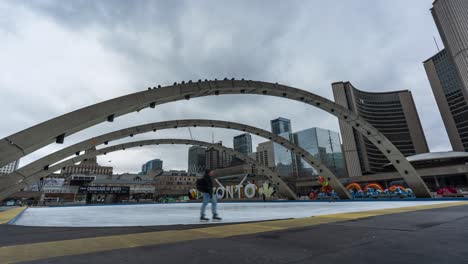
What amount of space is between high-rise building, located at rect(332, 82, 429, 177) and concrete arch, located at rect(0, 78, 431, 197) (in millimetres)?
109235

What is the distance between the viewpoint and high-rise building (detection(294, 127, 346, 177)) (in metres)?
149

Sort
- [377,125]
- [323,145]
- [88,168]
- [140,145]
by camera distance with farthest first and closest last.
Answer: [323,145] → [377,125] → [88,168] → [140,145]

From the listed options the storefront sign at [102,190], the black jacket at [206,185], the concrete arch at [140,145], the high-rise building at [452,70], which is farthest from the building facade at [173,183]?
the high-rise building at [452,70]

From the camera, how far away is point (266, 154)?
6762 inches

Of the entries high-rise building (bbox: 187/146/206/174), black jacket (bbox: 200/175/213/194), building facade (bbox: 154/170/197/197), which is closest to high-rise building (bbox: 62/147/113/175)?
building facade (bbox: 154/170/197/197)

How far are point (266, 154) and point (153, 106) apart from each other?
16352 cm

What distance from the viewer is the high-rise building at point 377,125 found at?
393 ft

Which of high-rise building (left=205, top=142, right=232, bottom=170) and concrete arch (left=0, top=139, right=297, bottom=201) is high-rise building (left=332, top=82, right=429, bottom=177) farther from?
concrete arch (left=0, top=139, right=297, bottom=201)

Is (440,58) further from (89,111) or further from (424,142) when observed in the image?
(89,111)

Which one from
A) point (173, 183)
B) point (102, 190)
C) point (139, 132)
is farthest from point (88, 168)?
point (139, 132)

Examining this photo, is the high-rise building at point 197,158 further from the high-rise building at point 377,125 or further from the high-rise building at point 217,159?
the high-rise building at point 377,125

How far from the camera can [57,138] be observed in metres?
8.98

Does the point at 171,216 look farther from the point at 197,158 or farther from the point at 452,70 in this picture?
the point at 197,158

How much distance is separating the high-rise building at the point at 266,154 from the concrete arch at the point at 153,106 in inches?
5408
